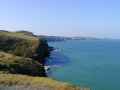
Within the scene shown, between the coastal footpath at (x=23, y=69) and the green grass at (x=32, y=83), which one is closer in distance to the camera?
the green grass at (x=32, y=83)

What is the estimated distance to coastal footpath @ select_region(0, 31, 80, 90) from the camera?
36.5 metres

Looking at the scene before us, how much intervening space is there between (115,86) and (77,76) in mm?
14889

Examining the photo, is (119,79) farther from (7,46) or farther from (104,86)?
(7,46)

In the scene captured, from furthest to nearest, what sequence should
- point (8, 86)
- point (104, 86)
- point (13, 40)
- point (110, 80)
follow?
point (13, 40) < point (110, 80) < point (104, 86) < point (8, 86)

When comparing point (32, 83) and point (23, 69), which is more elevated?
point (32, 83)

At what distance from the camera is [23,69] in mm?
59688

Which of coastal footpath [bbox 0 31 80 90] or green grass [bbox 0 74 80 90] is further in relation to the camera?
coastal footpath [bbox 0 31 80 90]

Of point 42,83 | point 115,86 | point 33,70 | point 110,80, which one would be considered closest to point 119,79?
point 110,80

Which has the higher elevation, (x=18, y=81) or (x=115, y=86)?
(x=18, y=81)

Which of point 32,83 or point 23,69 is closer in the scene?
point 32,83

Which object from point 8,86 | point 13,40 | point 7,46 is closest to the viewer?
point 8,86

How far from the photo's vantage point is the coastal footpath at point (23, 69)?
36.5 meters

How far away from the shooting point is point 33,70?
207 feet

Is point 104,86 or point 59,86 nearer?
point 59,86
